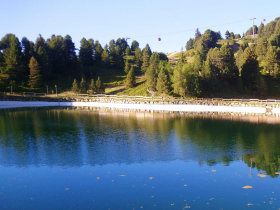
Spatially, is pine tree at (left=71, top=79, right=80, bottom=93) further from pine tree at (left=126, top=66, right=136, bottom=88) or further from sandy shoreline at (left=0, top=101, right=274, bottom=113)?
pine tree at (left=126, top=66, right=136, bottom=88)

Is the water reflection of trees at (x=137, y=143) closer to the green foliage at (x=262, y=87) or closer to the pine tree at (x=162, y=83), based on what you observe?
the pine tree at (x=162, y=83)

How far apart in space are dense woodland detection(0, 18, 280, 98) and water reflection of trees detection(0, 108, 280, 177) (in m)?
27.0

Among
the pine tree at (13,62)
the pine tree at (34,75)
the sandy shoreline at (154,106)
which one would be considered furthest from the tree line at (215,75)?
the pine tree at (13,62)

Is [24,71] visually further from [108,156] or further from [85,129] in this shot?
[108,156]

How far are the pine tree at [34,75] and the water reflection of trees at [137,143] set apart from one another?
42082mm

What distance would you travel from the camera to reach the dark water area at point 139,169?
13898mm

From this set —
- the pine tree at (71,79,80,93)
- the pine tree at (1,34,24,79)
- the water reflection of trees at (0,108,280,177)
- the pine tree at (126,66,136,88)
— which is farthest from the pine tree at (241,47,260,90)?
the pine tree at (1,34,24,79)

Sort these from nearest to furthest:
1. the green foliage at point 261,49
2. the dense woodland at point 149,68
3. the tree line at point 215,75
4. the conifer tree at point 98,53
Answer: the tree line at point 215,75 → the dense woodland at point 149,68 → the green foliage at point 261,49 → the conifer tree at point 98,53

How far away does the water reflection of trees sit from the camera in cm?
2112

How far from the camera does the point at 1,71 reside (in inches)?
3209

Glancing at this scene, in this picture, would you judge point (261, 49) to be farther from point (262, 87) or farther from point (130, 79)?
point (130, 79)

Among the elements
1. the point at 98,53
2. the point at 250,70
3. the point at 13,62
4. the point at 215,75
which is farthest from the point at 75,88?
the point at 250,70

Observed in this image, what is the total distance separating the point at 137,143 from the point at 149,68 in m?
44.6

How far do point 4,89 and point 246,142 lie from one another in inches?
2749
